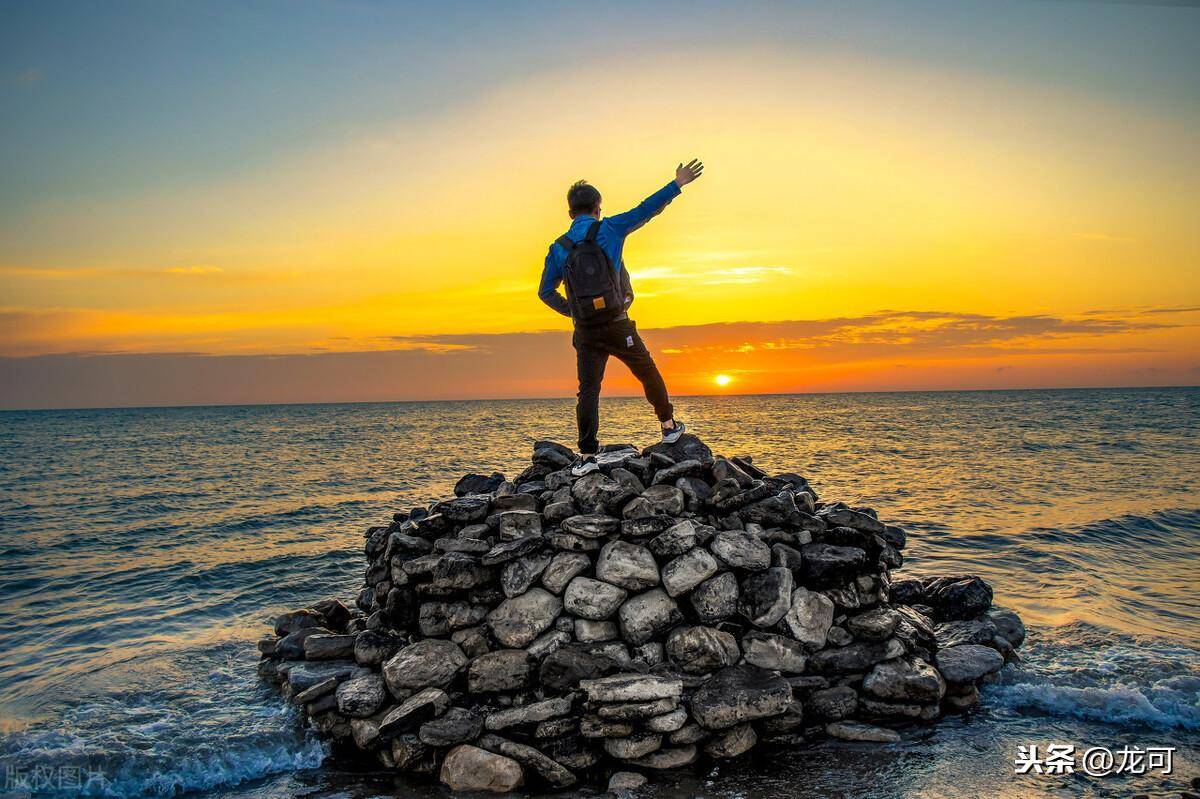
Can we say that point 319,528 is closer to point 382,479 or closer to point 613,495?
point 382,479

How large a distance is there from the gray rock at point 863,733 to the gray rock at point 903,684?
0.39 meters

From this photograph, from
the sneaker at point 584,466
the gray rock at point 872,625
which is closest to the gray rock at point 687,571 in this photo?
the gray rock at point 872,625

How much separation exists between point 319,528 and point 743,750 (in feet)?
57.4

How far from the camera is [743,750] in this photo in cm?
712

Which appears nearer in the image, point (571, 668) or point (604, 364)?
point (571, 668)

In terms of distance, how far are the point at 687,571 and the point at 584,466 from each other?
2443 millimetres

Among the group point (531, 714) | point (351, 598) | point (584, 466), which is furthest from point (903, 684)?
point (351, 598)

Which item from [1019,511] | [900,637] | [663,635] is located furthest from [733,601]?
[1019,511]

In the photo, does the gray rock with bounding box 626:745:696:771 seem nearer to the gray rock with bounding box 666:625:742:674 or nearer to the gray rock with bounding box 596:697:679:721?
the gray rock with bounding box 596:697:679:721

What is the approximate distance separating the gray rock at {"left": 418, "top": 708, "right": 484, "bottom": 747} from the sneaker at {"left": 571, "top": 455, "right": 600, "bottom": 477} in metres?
3.32

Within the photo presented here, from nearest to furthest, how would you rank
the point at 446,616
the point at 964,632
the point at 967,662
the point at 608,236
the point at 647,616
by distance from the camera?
the point at 647,616, the point at 446,616, the point at 967,662, the point at 608,236, the point at 964,632

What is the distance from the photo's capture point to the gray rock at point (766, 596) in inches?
311

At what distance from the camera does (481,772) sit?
6.82m

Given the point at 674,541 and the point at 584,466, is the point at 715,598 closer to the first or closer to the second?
the point at 674,541
